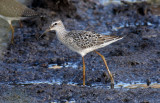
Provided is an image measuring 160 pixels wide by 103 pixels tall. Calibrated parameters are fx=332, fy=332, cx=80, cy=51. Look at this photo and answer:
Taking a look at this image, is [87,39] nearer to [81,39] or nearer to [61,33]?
[81,39]

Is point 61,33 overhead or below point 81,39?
overhead

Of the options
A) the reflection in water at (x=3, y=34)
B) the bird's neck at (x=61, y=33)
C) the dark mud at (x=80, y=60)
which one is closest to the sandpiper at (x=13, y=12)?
the reflection in water at (x=3, y=34)

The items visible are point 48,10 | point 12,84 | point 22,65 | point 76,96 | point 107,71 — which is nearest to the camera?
point 76,96

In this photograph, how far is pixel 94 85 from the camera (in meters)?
7.43

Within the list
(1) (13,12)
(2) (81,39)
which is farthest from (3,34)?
(2) (81,39)

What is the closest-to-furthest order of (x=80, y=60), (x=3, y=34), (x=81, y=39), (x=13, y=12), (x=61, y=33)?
(x=81, y=39)
(x=61, y=33)
(x=80, y=60)
(x=13, y=12)
(x=3, y=34)

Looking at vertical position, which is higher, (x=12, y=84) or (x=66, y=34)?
(x=66, y=34)

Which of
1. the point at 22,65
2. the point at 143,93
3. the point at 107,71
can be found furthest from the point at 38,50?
the point at 143,93

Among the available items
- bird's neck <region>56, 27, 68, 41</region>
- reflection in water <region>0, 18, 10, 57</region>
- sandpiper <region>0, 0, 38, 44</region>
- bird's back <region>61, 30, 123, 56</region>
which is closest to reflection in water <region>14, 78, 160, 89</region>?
bird's back <region>61, 30, 123, 56</region>

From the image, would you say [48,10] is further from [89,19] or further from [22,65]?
[22,65]

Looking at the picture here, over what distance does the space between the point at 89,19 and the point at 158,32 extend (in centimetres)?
268

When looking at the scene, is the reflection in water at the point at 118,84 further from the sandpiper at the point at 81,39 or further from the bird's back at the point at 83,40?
the bird's back at the point at 83,40

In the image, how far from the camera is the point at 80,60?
881 centimetres

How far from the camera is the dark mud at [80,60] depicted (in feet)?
21.9
